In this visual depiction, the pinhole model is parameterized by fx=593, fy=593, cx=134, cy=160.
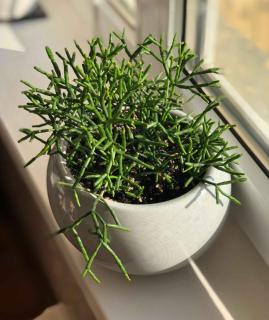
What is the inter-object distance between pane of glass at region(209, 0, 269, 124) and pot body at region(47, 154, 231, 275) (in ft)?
0.52

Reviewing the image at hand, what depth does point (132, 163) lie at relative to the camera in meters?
0.52

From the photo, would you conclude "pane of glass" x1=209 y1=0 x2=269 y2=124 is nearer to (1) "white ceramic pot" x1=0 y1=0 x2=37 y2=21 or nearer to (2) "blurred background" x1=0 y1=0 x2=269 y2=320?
(2) "blurred background" x1=0 y1=0 x2=269 y2=320

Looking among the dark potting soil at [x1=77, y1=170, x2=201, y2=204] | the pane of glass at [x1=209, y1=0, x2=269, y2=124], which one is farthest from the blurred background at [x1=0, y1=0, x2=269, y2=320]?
the dark potting soil at [x1=77, y1=170, x2=201, y2=204]

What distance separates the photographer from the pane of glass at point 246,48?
0.66m

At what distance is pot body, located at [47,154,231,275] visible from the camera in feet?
1.67

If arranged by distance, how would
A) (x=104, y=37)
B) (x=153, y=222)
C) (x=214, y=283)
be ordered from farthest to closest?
1. (x=104, y=37)
2. (x=214, y=283)
3. (x=153, y=222)

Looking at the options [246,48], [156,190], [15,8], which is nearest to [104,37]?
[15,8]

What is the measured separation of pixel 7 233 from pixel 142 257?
682 mm

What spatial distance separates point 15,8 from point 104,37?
158mm

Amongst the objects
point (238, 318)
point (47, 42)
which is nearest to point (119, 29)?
point (47, 42)

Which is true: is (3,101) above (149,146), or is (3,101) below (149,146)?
above

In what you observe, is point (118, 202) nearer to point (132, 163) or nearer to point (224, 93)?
point (132, 163)

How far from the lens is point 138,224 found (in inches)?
20.1

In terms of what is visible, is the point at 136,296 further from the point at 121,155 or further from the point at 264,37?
the point at 264,37
